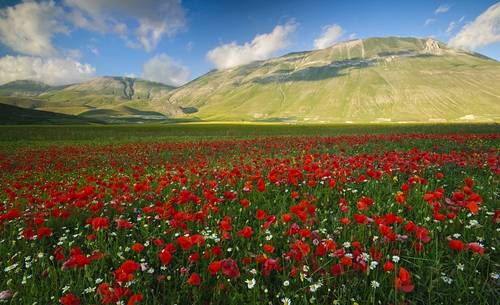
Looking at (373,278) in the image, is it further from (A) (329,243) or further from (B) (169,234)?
(B) (169,234)

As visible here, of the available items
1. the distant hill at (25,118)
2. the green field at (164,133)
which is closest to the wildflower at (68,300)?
the green field at (164,133)

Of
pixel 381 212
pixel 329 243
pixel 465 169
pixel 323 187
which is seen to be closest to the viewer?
pixel 329 243

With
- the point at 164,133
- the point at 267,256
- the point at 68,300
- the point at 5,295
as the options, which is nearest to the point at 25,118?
the point at 164,133

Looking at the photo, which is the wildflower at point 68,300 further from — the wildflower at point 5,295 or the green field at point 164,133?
the green field at point 164,133

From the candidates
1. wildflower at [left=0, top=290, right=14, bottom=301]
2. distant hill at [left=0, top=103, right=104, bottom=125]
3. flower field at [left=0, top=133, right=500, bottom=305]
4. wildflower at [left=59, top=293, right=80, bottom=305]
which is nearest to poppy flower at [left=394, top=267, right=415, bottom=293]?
flower field at [left=0, top=133, right=500, bottom=305]

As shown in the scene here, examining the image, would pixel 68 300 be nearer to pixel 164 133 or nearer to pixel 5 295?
pixel 5 295

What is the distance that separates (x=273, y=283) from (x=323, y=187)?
11.3 feet

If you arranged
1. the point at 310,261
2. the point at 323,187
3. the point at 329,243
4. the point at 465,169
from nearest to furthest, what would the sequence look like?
the point at 329,243, the point at 310,261, the point at 323,187, the point at 465,169

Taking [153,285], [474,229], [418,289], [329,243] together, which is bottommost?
[153,285]

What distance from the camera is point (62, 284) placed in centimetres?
268

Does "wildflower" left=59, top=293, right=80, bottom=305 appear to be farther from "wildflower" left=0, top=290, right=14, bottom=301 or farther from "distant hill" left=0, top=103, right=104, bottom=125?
"distant hill" left=0, top=103, right=104, bottom=125

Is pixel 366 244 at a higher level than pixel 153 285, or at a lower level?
higher

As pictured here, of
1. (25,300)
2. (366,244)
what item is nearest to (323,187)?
(366,244)

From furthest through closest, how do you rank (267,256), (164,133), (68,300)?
1. (164,133)
2. (267,256)
3. (68,300)
